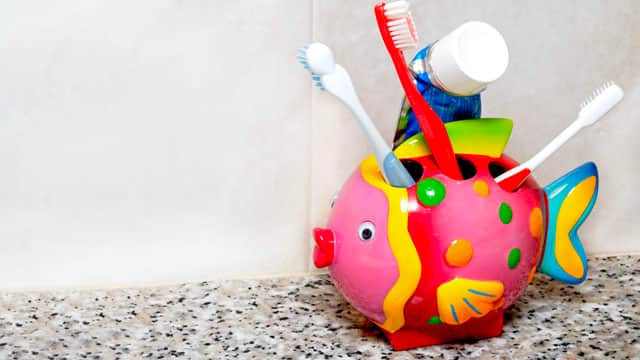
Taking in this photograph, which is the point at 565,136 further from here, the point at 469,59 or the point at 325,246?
the point at 325,246

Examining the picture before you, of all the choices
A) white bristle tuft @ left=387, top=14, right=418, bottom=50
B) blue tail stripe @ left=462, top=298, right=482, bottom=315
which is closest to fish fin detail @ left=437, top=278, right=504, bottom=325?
blue tail stripe @ left=462, top=298, right=482, bottom=315

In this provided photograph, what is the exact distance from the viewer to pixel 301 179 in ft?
3.33

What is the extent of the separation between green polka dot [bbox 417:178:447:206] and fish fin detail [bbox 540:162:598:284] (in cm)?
14

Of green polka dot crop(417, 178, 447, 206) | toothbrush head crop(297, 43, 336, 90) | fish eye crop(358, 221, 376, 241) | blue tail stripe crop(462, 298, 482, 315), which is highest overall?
toothbrush head crop(297, 43, 336, 90)

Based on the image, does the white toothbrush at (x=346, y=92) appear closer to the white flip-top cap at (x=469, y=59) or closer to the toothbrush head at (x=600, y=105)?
the white flip-top cap at (x=469, y=59)

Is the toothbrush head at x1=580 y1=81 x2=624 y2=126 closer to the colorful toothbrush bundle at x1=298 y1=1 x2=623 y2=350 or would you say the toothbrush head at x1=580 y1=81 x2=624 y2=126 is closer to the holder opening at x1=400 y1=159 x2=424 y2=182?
the colorful toothbrush bundle at x1=298 y1=1 x2=623 y2=350

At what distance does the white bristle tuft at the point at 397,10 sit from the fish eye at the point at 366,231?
0.62 feet

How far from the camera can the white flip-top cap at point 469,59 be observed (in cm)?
78

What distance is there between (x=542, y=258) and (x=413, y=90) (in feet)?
0.73

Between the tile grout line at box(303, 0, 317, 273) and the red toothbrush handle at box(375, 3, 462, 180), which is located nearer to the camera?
the red toothbrush handle at box(375, 3, 462, 180)

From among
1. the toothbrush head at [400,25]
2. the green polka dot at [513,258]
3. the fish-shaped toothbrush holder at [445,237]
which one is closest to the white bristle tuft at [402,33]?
the toothbrush head at [400,25]

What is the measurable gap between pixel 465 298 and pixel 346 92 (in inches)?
8.6

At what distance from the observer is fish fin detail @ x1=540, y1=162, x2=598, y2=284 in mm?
872

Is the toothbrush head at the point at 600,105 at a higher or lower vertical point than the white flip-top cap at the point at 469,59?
lower
